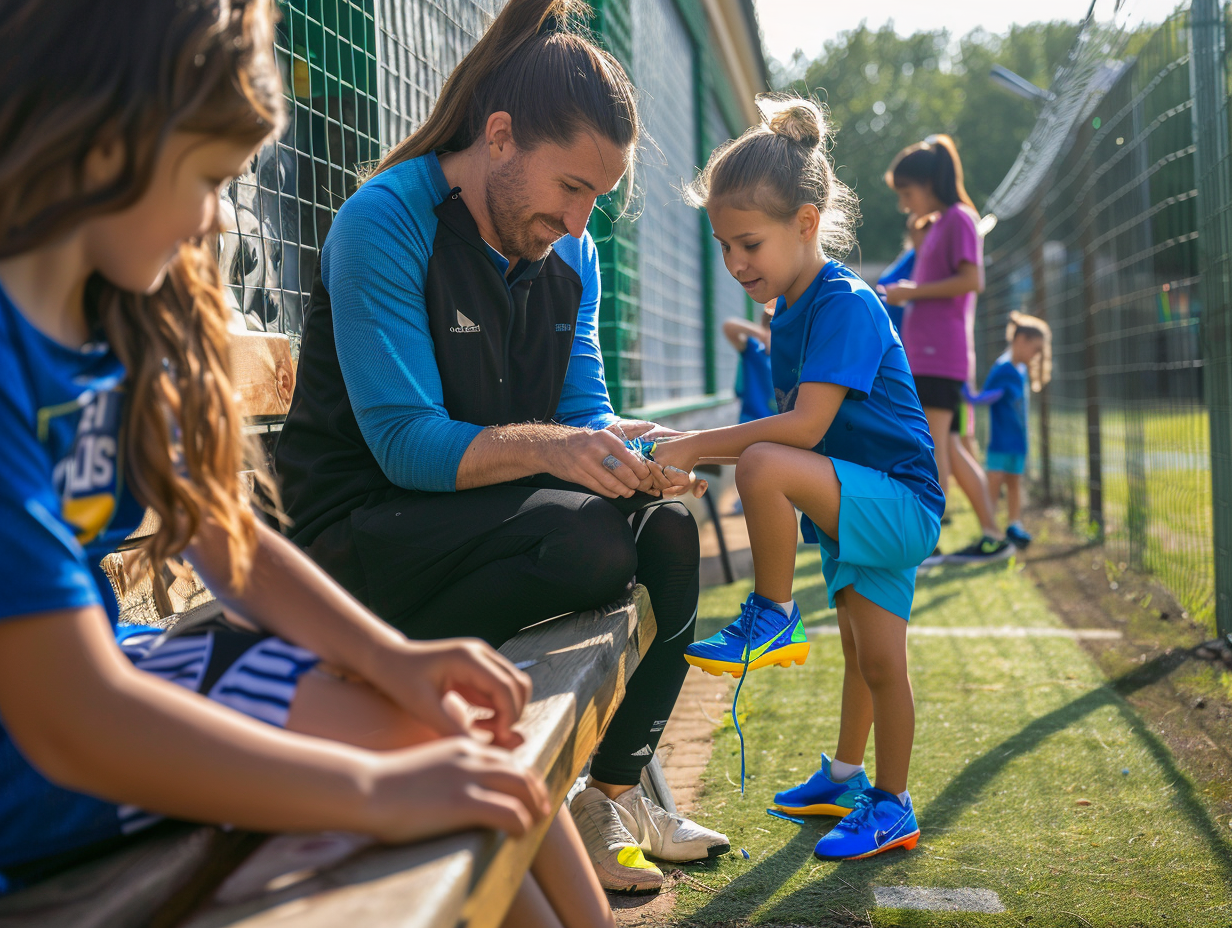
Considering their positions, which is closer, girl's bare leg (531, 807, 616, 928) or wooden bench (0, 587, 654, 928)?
wooden bench (0, 587, 654, 928)

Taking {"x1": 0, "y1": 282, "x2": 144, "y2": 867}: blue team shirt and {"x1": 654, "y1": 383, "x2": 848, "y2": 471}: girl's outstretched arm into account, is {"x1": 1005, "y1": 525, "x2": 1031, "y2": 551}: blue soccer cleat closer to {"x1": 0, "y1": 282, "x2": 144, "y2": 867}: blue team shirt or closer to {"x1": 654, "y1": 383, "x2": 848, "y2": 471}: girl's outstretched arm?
{"x1": 654, "y1": 383, "x2": 848, "y2": 471}: girl's outstretched arm

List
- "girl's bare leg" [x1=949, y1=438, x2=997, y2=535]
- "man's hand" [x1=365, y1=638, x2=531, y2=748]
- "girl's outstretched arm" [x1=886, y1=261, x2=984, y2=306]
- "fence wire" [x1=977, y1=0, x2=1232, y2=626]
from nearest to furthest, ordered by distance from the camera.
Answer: "man's hand" [x1=365, y1=638, x2=531, y2=748], "fence wire" [x1=977, y1=0, x2=1232, y2=626], "girl's outstretched arm" [x1=886, y1=261, x2=984, y2=306], "girl's bare leg" [x1=949, y1=438, x2=997, y2=535]

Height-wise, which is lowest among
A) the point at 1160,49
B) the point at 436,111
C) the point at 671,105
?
the point at 436,111

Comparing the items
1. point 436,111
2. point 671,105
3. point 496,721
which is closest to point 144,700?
point 496,721

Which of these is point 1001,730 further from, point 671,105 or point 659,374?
point 671,105

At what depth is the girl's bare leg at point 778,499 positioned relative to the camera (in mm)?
2305

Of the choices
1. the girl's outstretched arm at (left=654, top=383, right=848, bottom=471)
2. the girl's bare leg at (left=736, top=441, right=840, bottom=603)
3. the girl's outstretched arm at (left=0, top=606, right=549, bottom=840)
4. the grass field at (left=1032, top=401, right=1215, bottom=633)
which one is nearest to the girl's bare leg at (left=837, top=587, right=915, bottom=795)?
the girl's bare leg at (left=736, top=441, right=840, bottom=603)

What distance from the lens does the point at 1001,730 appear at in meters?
3.14

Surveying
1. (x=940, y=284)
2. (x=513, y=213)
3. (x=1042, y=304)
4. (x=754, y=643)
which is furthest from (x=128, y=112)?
(x=1042, y=304)

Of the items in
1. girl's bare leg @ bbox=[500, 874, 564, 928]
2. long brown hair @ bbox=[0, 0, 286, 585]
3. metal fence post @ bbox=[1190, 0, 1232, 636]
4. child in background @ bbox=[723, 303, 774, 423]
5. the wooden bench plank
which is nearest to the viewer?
the wooden bench plank


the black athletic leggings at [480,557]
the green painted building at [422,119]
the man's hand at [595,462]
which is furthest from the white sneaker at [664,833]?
the green painted building at [422,119]

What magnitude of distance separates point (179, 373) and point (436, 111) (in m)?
1.38

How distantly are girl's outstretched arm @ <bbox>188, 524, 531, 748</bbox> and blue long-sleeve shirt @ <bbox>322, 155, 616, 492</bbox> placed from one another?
0.66 m

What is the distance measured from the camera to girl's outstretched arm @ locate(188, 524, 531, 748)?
105 centimetres
